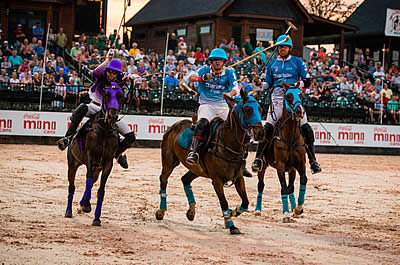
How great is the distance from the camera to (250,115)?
864 cm

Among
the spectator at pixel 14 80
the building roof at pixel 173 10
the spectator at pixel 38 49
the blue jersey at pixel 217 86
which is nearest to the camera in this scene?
the blue jersey at pixel 217 86

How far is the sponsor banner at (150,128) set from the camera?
2273 cm

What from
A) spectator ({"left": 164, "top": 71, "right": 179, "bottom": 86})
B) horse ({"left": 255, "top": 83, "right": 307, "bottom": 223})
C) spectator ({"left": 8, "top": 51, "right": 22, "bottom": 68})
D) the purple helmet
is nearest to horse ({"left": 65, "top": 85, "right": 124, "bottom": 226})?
the purple helmet

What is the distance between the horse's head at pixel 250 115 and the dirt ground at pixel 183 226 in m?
1.54

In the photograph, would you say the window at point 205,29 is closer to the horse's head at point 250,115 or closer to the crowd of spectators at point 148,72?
the crowd of spectators at point 148,72

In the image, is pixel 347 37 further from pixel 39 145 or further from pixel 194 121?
pixel 194 121

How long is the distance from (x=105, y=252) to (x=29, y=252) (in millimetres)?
894

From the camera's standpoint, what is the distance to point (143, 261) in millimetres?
6930

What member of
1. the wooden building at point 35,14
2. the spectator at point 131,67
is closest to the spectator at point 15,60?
the spectator at point 131,67

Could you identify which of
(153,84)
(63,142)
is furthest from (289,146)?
(153,84)

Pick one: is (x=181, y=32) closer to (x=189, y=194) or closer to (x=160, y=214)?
(x=189, y=194)

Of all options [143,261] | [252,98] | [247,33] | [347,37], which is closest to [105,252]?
[143,261]

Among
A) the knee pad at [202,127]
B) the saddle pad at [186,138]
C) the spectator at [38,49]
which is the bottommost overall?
the saddle pad at [186,138]

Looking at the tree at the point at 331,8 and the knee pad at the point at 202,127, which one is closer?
the knee pad at the point at 202,127
